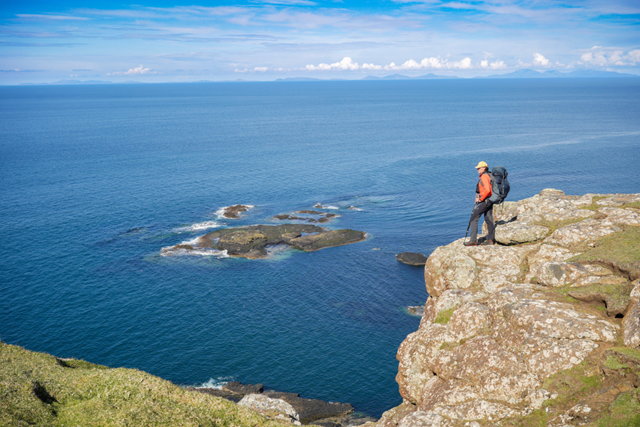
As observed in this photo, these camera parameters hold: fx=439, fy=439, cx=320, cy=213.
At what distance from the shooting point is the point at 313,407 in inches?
1662

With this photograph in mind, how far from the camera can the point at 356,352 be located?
50.9 m

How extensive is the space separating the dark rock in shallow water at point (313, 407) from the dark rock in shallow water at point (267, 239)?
36232 mm

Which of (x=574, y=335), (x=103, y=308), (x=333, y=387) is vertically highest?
(x=574, y=335)

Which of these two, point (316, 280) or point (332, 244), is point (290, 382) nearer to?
point (316, 280)

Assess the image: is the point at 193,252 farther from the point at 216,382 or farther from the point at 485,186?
the point at 485,186

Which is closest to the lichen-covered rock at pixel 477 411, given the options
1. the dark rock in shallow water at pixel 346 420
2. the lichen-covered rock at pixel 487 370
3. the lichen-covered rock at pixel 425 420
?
the lichen-covered rock at pixel 425 420

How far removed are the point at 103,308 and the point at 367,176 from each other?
81.0 meters

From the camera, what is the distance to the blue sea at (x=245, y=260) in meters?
50.9

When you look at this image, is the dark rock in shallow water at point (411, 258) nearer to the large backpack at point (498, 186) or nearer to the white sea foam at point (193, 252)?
the white sea foam at point (193, 252)

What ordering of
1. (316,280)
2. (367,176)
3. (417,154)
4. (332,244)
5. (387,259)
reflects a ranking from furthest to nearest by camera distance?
1. (417,154)
2. (367,176)
3. (332,244)
4. (387,259)
5. (316,280)

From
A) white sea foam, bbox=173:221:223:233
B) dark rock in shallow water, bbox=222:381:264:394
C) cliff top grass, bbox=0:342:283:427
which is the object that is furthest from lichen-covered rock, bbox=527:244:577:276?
white sea foam, bbox=173:221:223:233

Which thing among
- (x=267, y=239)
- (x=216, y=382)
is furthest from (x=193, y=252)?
(x=216, y=382)

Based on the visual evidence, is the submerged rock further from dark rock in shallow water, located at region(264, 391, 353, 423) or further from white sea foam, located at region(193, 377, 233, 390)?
dark rock in shallow water, located at region(264, 391, 353, 423)

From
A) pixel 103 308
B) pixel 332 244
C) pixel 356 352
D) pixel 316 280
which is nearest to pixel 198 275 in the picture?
pixel 103 308
